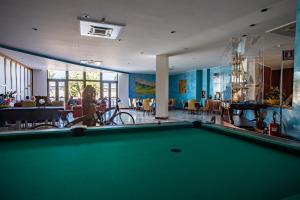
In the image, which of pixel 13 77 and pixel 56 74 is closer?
pixel 13 77

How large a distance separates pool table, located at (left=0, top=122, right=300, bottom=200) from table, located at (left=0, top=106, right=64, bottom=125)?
4.24m

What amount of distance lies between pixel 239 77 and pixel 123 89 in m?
10.8

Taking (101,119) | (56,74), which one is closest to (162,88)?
(101,119)

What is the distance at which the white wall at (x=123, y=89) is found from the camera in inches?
604

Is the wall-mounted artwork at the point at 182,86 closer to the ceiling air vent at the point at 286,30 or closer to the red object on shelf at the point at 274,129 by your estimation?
the ceiling air vent at the point at 286,30

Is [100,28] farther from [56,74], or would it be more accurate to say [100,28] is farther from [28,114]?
[56,74]

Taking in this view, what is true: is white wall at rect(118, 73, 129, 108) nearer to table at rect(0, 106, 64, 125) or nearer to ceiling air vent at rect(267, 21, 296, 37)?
table at rect(0, 106, 64, 125)

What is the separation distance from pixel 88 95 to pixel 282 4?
14.1ft

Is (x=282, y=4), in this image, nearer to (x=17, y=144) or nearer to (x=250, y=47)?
(x=250, y=47)

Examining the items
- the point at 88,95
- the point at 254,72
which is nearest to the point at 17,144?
the point at 88,95

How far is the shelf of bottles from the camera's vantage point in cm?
596

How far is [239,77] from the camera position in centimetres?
598

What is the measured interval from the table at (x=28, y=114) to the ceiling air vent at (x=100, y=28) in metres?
2.47

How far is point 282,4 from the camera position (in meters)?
3.70
